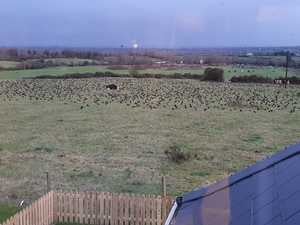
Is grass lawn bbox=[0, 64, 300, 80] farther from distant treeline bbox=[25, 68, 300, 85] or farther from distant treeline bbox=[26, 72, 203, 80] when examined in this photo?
distant treeline bbox=[25, 68, 300, 85]

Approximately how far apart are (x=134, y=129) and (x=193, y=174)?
28.2 feet

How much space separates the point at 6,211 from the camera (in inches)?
431

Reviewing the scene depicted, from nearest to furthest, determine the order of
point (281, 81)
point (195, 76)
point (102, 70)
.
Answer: point (281, 81) → point (195, 76) → point (102, 70)

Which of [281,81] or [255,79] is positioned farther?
[255,79]

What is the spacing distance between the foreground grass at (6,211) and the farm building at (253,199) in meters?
5.85

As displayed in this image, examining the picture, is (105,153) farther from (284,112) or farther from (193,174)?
(284,112)

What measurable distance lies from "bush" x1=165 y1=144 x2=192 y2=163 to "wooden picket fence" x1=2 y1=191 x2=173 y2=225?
19.1 ft

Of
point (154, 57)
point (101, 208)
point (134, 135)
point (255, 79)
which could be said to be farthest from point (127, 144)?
point (255, 79)

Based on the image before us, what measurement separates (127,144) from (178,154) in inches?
122

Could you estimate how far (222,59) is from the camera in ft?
199

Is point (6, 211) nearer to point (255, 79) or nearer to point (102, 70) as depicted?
point (255, 79)

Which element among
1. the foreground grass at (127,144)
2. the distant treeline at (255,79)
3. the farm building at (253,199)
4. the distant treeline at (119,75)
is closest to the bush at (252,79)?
the distant treeline at (255,79)

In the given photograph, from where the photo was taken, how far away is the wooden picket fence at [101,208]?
10.1 m

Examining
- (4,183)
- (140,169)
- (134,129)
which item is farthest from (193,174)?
(134,129)
